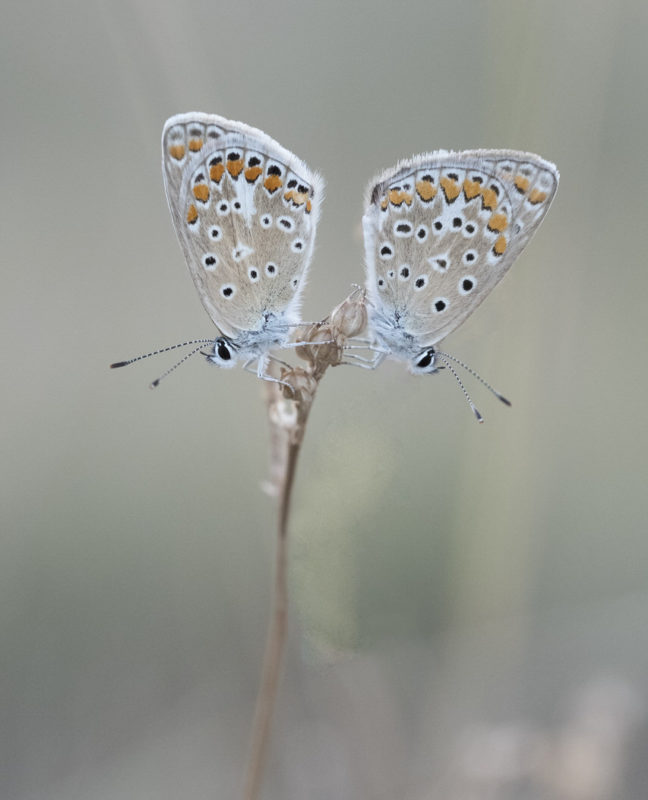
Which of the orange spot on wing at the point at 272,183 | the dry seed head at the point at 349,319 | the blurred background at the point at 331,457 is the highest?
the orange spot on wing at the point at 272,183


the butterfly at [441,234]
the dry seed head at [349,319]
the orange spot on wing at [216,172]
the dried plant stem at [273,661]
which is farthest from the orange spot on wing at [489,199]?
the dried plant stem at [273,661]

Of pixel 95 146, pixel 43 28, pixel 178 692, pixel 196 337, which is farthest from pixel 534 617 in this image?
pixel 43 28

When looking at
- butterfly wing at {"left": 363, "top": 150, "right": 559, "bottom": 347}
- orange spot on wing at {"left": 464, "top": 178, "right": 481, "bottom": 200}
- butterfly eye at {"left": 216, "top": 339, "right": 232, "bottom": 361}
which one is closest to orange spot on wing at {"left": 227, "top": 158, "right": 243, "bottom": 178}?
butterfly wing at {"left": 363, "top": 150, "right": 559, "bottom": 347}

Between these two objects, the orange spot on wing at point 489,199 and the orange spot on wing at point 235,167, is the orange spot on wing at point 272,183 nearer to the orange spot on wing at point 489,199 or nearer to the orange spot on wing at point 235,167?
the orange spot on wing at point 235,167

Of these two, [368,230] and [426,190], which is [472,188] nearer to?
[426,190]

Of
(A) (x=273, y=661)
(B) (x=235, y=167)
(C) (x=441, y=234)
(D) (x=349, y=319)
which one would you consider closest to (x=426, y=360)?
(C) (x=441, y=234)

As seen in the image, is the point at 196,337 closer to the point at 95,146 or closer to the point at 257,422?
the point at 257,422

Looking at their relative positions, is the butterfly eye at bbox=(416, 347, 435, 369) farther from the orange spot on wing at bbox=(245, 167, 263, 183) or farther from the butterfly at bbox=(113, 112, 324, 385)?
the orange spot on wing at bbox=(245, 167, 263, 183)
